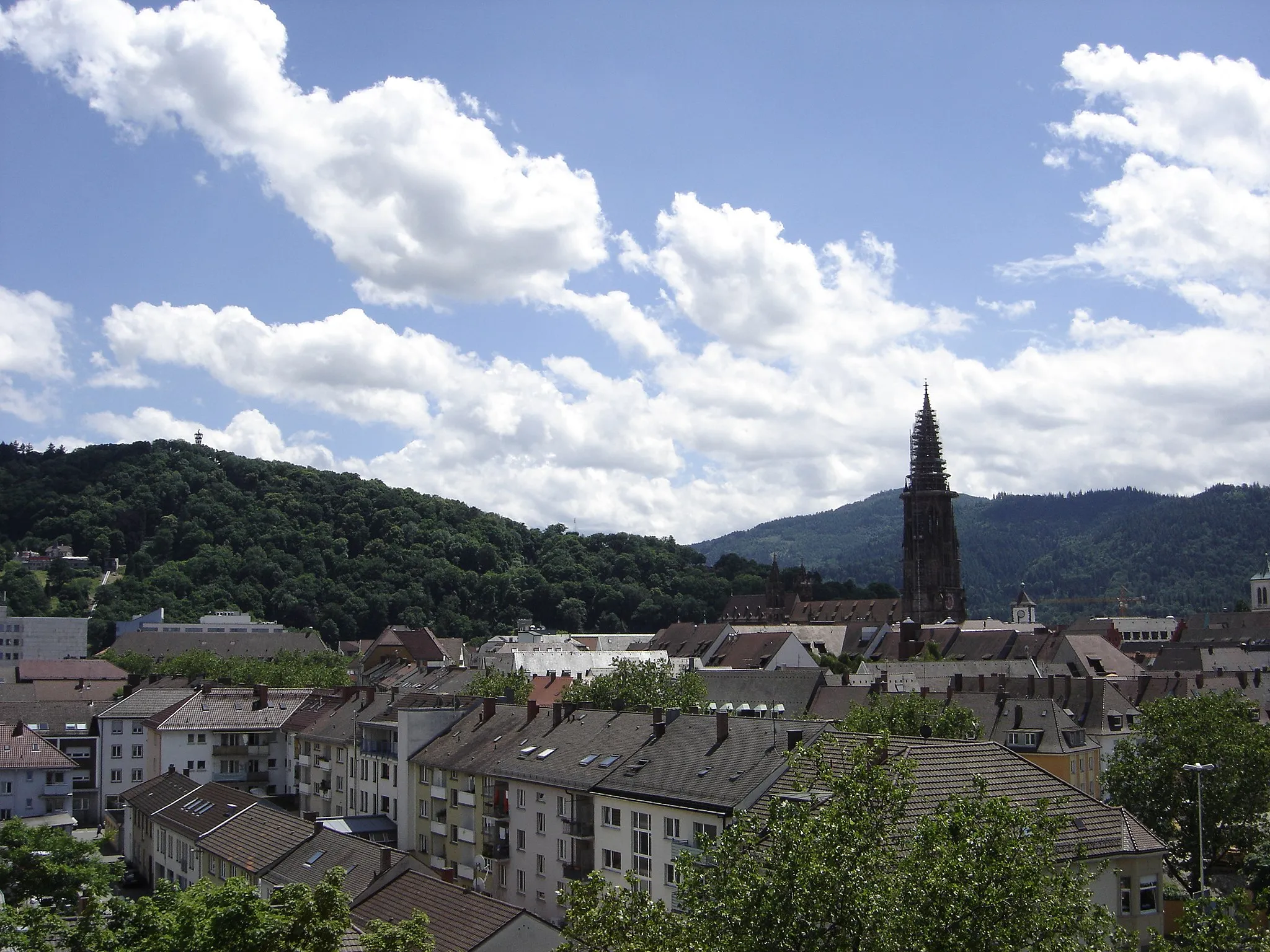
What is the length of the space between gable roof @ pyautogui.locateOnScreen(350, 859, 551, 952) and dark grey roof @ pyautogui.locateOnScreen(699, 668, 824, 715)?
153 feet

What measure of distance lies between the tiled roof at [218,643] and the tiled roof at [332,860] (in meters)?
107

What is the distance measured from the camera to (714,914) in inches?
656

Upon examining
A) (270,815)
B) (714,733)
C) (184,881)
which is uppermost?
(714,733)

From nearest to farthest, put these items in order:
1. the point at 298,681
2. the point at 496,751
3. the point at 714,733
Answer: the point at 714,733, the point at 496,751, the point at 298,681

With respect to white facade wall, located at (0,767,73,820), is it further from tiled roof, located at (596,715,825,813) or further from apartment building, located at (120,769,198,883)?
tiled roof, located at (596,715,825,813)

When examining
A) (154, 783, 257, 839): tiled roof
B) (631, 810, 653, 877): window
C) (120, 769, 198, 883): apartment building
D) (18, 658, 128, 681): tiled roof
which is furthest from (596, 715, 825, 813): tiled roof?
(18, 658, 128, 681): tiled roof

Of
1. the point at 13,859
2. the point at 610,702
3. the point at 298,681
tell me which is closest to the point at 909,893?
the point at 13,859

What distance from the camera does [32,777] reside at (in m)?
62.6

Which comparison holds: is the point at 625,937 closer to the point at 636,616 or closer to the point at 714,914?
the point at 714,914

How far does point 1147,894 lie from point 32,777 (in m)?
54.7

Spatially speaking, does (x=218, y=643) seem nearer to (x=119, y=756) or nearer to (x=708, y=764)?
(x=119, y=756)

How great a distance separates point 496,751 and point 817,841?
33.6 metres

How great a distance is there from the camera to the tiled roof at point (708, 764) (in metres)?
34.9

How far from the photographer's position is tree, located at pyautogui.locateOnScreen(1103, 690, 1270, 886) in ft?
149
